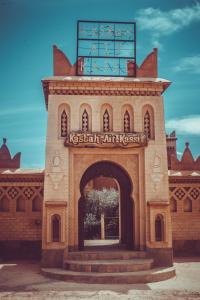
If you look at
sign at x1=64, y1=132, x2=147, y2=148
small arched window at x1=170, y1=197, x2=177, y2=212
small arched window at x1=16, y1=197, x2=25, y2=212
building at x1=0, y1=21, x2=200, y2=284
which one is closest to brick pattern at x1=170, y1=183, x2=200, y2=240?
small arched window at x1=170, y1=197, x2=177, y2=212

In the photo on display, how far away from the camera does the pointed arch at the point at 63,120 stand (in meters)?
14.6

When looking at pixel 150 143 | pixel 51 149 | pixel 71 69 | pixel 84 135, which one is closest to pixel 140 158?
pixel 150 143

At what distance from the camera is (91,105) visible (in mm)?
14766

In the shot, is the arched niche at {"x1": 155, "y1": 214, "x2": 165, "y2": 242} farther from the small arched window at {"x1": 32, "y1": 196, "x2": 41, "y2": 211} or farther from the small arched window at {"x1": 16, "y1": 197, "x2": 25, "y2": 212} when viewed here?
Answer: the small arched window at {"x1": 16, "y1": 197, "x2": 25, "y2": 212}

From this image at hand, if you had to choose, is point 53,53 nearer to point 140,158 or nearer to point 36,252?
point 140,158

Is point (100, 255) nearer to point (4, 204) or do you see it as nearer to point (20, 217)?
point (20, 217)

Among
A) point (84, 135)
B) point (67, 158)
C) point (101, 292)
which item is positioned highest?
point (84, 135)

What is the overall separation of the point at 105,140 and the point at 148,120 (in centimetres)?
203

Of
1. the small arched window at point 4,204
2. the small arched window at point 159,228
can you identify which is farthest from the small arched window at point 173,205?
the small arched window at point 4,204

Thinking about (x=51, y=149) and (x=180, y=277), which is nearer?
(x=180, y=277)

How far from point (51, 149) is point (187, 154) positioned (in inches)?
266

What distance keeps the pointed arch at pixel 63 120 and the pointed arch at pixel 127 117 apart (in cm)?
221

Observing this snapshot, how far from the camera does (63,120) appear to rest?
14.7m

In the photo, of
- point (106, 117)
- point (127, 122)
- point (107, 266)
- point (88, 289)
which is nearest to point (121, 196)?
point (127, 122)
